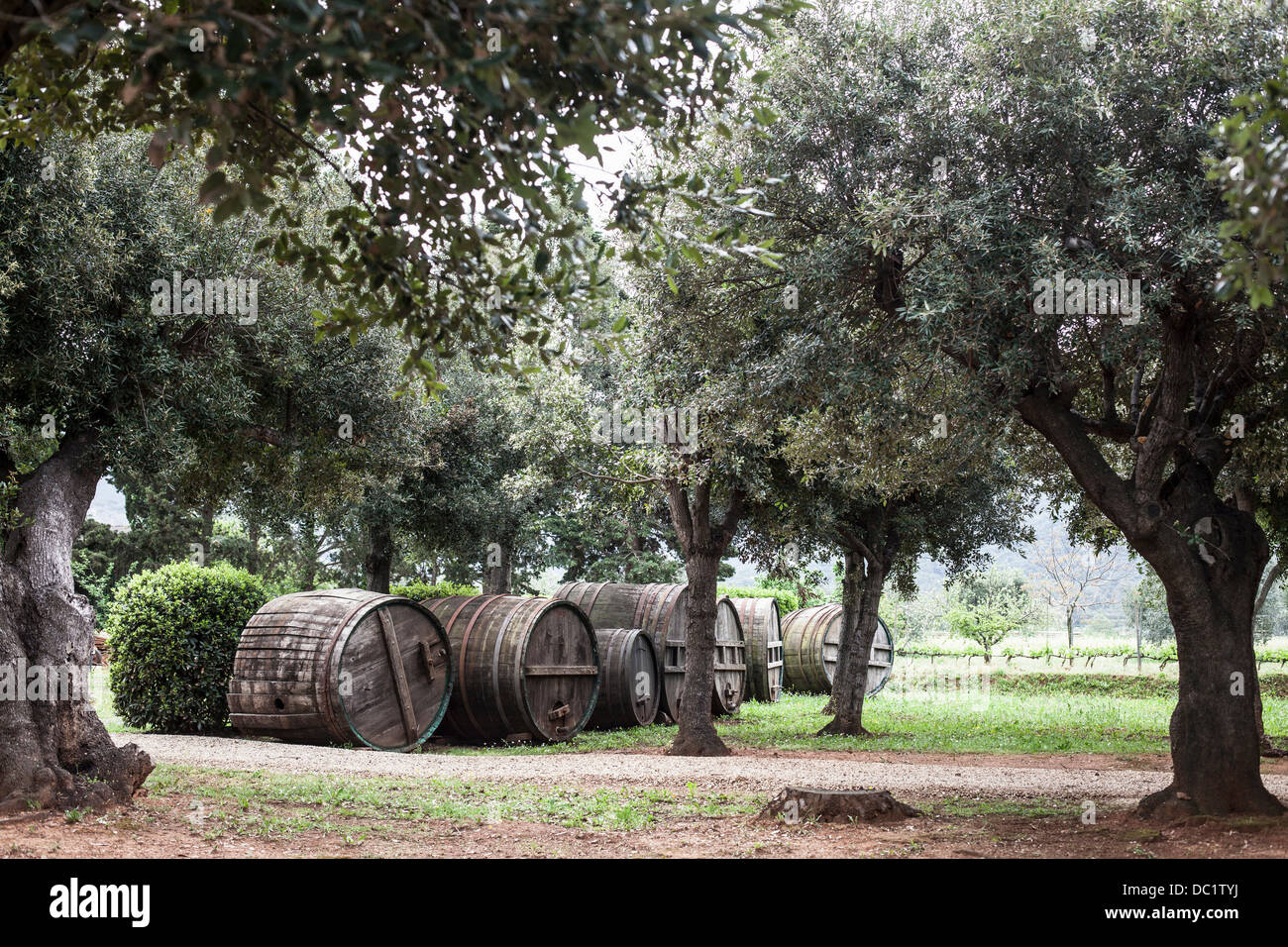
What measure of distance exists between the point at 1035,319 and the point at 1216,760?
3.72 metres

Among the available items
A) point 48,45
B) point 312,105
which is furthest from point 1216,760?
point 48,45

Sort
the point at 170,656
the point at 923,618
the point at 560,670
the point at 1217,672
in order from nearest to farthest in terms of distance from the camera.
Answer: the point at 1217,672, the point at 170,656, the point at 560,670, the point at 923,618

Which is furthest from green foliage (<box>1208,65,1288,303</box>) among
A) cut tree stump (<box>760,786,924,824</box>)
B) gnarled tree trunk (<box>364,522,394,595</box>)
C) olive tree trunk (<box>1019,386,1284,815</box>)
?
gnarled tree trunk (<box>364,522,394,595</box>)

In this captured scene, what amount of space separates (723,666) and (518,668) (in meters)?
6.25

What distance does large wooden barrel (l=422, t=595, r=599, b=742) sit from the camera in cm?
1395

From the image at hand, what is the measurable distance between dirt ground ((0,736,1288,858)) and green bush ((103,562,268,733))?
2856 mm

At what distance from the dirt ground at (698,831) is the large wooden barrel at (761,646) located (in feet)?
38.3

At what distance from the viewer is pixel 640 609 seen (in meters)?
17.5

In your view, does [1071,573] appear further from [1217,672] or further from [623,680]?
[1217,672]

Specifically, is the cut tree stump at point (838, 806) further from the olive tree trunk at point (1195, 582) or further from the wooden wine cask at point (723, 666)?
the wooden wine cask at point (723, 666)

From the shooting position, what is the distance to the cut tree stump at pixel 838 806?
24.0ft

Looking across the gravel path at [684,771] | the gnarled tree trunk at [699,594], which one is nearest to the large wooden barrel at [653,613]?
the gnarled tree trunk at [699,594]

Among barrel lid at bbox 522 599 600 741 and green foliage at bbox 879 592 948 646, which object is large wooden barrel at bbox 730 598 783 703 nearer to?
barrel lid at bbox 522 599 600 741

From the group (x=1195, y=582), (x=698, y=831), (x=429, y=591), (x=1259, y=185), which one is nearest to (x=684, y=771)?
(x=698, y=831)
